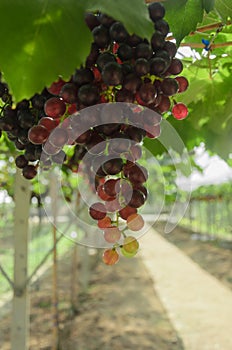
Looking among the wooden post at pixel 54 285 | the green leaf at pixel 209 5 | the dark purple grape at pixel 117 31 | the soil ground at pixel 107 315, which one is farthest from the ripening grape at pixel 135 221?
the soil ground at pixel 107 315

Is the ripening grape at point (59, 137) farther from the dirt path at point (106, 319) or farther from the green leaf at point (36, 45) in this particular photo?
the dirt path at point (106, 319)

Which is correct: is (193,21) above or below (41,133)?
above

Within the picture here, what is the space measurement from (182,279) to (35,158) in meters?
9.28

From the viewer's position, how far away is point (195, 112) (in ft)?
4.62

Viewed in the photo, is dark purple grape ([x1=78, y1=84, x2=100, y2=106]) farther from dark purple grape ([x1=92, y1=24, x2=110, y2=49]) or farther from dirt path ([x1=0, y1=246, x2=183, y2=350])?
dirt path ([x1=0, y1=246, x2=183, y2=350])

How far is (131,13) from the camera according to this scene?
2.04ft

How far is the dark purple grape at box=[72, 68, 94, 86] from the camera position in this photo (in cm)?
69

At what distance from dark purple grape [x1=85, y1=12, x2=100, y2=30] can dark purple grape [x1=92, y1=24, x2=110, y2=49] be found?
0.01 metres

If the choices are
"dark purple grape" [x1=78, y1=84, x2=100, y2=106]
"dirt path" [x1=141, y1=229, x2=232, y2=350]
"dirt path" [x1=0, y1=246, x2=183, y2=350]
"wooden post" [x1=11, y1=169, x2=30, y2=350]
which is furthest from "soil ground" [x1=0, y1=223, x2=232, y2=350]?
"dark purple grape" [x1=78, y1=84, x2=100, y2=106]

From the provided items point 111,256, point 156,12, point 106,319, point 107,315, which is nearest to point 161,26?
point 156,12

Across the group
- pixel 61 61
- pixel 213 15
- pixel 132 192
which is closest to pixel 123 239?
pixel 132 192

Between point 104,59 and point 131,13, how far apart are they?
0.09 meters

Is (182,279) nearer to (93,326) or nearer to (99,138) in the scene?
(93,326)

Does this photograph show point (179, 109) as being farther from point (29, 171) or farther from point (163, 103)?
point (29, 171)
